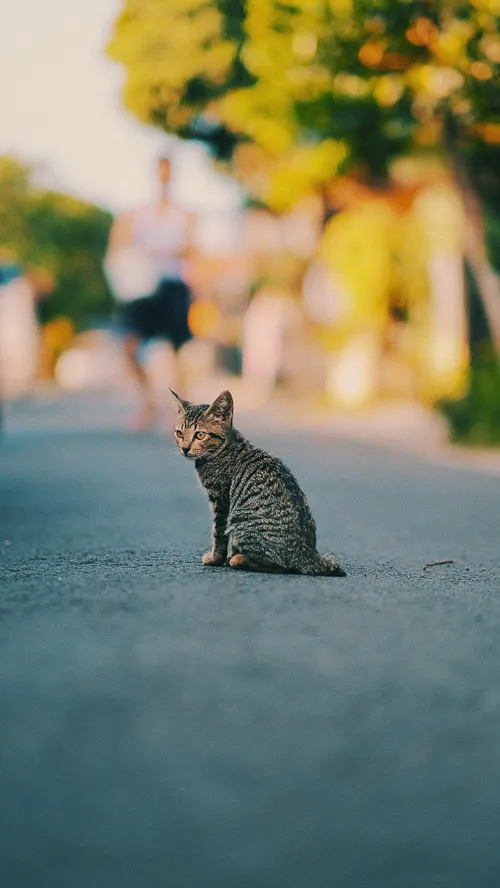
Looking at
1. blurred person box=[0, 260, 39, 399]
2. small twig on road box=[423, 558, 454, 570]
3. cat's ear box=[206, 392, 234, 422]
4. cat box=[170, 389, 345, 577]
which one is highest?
blurred person box=[0, 260, 39, 399]

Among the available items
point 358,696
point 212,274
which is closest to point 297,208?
point 358,696

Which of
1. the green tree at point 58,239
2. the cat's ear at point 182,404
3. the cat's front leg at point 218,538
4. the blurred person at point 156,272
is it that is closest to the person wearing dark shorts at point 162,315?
the blurred person at point 156,272

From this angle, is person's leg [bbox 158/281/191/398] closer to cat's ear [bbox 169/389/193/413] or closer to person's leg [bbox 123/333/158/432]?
Result: person's leg [bbox 123/333/158/432]

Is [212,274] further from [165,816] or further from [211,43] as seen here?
[165,816]

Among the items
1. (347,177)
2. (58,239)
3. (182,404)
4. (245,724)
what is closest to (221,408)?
(182,404)

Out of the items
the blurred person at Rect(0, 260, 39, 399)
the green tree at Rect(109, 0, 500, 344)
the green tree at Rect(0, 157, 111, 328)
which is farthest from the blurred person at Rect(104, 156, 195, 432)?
the green tree at Rect(0, 157, 111, 328)

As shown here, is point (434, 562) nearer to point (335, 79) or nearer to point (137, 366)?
point (137, 366)

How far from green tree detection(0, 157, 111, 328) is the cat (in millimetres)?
39718

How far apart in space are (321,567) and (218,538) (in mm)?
470

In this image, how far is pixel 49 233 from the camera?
159 ft

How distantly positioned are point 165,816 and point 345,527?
473 cm

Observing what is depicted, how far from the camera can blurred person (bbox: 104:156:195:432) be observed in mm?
11867

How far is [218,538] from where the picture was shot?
5.21m

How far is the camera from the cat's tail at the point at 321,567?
16.4 ft
